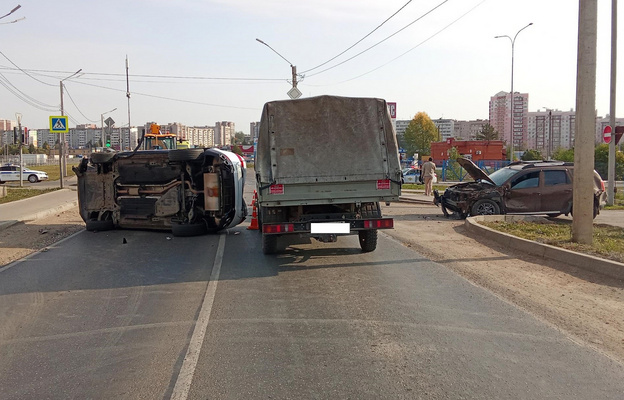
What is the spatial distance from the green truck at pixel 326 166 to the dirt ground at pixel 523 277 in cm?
169

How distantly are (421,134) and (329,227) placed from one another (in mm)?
90653

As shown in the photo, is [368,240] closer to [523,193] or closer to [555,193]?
[523,193]

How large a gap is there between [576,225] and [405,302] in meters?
4.89

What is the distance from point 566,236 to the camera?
1086 centimetres

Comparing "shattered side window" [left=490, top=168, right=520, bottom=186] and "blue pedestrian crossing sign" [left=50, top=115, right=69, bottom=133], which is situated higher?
"blue pedestrian crossing sign" [left=50, top=115, right=69, bottom=133]

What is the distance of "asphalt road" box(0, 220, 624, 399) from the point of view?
163 inches

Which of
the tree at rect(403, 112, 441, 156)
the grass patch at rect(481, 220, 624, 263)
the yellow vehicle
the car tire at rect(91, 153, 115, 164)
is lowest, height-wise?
the grass patch at rect(481, 220, 624, 263)

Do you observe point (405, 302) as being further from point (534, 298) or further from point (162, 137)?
point (162, 137)

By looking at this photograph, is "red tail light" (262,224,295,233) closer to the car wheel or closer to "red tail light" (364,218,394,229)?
"red tail light" (364,218,394,229)

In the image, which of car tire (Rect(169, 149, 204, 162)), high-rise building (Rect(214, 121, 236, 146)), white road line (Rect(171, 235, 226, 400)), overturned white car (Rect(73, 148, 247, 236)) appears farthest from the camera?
high-rise building (Rect(214, 121, 236, 146))

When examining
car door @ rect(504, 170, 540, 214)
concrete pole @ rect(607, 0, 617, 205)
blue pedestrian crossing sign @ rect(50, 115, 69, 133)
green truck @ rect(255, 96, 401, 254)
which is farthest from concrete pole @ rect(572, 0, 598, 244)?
blue pedestrian crossing sign @ rect(50, 115, 69, 133)

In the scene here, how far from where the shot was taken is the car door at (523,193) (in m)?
14.7

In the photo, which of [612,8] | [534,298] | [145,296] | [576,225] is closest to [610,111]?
[612,8]

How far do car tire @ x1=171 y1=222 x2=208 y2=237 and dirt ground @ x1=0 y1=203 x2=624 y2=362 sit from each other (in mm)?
2694
